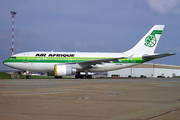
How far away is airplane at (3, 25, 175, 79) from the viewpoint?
32.1 m

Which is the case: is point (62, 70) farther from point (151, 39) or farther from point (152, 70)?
point (152, 70)

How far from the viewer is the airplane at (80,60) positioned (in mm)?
32062

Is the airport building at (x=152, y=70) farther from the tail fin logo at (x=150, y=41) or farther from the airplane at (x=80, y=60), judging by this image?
the airplane at (x=80, y=60)

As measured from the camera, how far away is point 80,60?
33656 mm

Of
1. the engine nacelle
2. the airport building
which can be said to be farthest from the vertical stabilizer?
the airport building

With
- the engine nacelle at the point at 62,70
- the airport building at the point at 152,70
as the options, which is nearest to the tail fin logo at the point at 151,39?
the engine nacelle at the point at 62,70

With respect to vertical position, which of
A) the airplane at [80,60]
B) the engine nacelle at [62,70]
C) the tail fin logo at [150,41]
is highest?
the tail fin logo at [150,41]

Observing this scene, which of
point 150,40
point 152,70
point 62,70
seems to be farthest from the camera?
point 152,70

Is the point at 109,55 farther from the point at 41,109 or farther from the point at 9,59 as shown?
the point at 41,109

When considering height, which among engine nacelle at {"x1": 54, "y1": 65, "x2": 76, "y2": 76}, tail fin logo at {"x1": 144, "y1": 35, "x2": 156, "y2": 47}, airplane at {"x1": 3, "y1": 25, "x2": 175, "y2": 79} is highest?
tail fin logo at {"x1": 144, "y1": 35, "x2": 156, "y2": 47}

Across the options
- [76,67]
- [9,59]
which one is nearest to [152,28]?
[76,67]

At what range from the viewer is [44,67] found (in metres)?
32.4

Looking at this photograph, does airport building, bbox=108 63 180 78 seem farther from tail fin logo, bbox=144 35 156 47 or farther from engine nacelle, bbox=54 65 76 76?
engine nacelle, bbox=54 65 76 76

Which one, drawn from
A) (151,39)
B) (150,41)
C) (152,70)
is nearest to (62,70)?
(150,41)
